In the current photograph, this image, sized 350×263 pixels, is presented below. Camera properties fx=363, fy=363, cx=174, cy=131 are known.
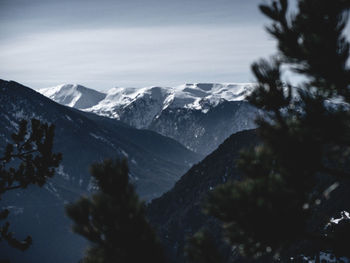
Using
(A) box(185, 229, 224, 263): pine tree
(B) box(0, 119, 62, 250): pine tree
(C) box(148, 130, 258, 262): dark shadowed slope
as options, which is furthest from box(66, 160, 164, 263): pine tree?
(C) box(148, 130, 258, 262): dark shadowed slope

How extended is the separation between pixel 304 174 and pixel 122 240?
3851mm

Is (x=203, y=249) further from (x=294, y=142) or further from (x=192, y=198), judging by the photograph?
(x=192, y=198)

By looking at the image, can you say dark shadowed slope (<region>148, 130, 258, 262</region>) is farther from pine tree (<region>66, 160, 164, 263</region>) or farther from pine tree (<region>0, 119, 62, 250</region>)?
pine tree (<region>66, 160, 164, 263</region>)

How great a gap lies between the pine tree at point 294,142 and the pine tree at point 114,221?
142cm

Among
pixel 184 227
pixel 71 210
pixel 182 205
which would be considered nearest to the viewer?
pixel 71 210

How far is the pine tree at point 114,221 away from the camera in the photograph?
715 cm

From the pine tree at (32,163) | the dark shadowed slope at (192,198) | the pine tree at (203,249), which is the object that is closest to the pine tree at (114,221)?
the pine tree at (203,249)

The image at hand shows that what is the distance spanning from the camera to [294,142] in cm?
709

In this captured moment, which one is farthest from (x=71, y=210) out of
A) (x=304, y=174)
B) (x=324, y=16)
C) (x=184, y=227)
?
(x=184, y=227)

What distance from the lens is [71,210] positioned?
7.48 m

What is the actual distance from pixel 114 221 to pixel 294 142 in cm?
388

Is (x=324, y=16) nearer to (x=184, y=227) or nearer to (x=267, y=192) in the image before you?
(x=267, y=192)

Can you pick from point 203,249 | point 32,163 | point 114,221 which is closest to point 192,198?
point 32,163

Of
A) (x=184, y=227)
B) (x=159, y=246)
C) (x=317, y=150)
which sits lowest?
(x=184, y=227)
